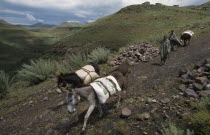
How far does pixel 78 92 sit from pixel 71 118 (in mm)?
1759

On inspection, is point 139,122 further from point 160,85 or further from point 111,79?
point 160,85

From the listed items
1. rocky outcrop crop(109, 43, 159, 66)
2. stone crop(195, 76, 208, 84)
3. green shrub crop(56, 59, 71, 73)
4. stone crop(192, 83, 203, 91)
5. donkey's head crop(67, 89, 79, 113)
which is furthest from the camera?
rocky outcrop crop(109, 43, 159, 66)

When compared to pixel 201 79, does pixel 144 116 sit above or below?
below

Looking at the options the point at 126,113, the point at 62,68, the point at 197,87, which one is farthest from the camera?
the point at 62,68

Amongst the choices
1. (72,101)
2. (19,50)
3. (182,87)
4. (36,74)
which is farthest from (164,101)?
(19,50)

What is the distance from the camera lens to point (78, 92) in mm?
3291

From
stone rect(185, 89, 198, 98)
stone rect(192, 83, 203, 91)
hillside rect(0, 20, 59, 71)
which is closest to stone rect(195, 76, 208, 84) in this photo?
stone rect(192, 83, 203, 91)

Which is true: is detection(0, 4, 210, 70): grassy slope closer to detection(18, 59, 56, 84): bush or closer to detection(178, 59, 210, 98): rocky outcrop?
detection(178, 59, 210, 98): rocky outcrop

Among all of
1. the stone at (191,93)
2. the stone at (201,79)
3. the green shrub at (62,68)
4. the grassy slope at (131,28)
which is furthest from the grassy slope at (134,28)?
the stone at (191,93)

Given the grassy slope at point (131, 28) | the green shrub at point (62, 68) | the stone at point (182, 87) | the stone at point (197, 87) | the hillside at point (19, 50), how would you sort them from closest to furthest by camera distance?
1. the stone at point (197, 87)
2. the stone at point (182, 87)
3. the green shrub at point (62, 68)
4. the grassy slope at point (131, 28)
5. the hillside at point (19, 50)

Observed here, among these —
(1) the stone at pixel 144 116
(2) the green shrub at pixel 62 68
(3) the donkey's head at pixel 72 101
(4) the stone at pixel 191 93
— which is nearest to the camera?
(3) the donkey's head at pixel 72 101

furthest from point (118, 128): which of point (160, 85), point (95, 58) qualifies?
point (95, 58)

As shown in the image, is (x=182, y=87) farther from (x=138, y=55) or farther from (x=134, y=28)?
(x=134, y=28)

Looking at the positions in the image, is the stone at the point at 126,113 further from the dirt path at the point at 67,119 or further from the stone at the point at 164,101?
the stone at the point at 164,101
